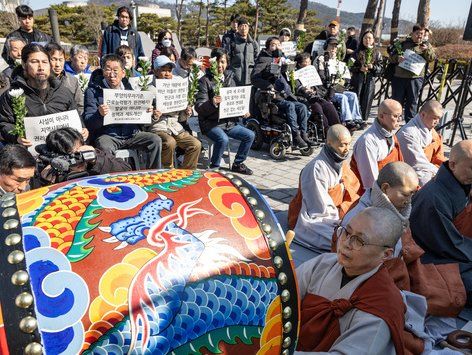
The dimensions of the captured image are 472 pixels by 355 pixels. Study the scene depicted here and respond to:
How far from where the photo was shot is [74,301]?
1.10 meters

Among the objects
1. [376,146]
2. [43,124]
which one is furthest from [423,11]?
[43,124]

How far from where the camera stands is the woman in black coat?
27.6 ft

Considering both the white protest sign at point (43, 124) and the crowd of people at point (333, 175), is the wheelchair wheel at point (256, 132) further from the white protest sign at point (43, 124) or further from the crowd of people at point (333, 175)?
the white protest sign at point (43, 124)

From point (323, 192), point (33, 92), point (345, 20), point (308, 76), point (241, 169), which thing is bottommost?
point (345, 20)

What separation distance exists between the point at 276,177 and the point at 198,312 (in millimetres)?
4811

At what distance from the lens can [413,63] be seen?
25.6 feet

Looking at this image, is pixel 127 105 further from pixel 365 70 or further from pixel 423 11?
pixel 423 11

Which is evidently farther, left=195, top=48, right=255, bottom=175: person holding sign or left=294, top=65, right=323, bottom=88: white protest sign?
left=294, top=65, right=323, bottom=88: white protest sign

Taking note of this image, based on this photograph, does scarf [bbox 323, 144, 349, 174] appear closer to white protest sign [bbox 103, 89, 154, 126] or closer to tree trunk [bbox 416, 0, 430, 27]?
white protest sign [bbox 103, 89, 154, 126]

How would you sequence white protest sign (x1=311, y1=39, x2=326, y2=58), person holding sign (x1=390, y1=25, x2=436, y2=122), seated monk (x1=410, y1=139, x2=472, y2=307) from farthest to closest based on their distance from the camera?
white protest sign (x1=311, y1=39, x2=326, y2=58) < person holding sign (x1=390, y1=25, x2=436, y2=122) < seated monk (x1=410, y1=139, x2=472, y2=307)

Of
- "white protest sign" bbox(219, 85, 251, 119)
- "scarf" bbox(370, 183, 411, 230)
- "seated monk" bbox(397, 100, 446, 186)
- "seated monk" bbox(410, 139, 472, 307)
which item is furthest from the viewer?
"white protest sign" bbox(219, 85, 251, 119)

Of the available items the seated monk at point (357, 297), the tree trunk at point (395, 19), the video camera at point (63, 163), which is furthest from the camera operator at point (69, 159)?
the tree trunk at point (395, 19)

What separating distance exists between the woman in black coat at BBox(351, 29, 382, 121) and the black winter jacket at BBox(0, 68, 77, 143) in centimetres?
632

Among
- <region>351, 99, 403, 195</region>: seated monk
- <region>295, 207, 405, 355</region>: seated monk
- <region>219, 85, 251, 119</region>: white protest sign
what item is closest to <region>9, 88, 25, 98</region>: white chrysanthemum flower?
<region>219, 85, 251, 119</region>: white protest sign
